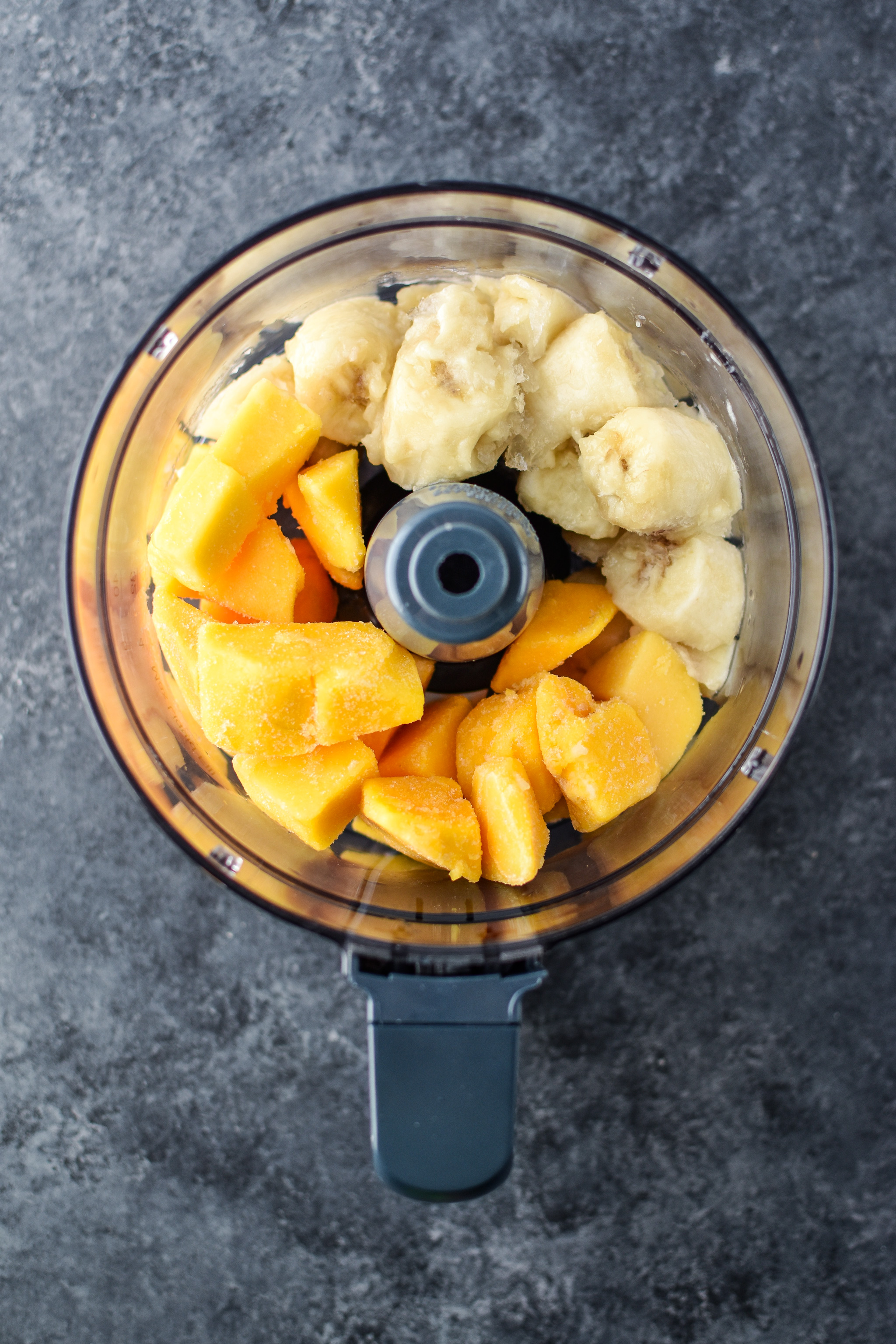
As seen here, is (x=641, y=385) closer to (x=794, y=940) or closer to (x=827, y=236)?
(x=827, y=236)

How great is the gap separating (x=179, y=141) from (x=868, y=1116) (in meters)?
1.52

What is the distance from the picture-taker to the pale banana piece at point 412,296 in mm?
937

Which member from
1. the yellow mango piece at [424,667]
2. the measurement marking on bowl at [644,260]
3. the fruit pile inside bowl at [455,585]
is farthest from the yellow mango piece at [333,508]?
the measurement marking on bowl at [644,260]

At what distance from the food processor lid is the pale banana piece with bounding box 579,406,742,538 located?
100 millimetres

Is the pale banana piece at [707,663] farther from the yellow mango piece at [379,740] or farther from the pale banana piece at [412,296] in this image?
the pale banana piece at [412,296]

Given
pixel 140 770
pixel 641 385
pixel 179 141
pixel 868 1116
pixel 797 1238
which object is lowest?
pixel 797 1238

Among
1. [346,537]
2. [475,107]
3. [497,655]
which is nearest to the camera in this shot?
[346,537]

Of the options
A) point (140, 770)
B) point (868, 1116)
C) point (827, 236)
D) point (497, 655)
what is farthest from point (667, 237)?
point (868, 1116)

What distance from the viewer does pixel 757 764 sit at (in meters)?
0.90

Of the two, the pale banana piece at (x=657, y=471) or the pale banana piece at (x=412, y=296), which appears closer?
the pale banana piece at (x=657, y=471)

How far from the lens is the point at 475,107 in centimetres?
113

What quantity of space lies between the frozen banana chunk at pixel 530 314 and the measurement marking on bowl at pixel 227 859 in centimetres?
56

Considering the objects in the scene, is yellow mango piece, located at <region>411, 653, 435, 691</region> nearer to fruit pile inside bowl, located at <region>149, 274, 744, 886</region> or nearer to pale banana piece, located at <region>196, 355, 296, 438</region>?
fruit pile inside bowl, located at <region>149, 274, 744, 886</region>

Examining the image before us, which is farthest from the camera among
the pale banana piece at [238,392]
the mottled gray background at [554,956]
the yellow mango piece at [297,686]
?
the mottled gray background at [554,956]
